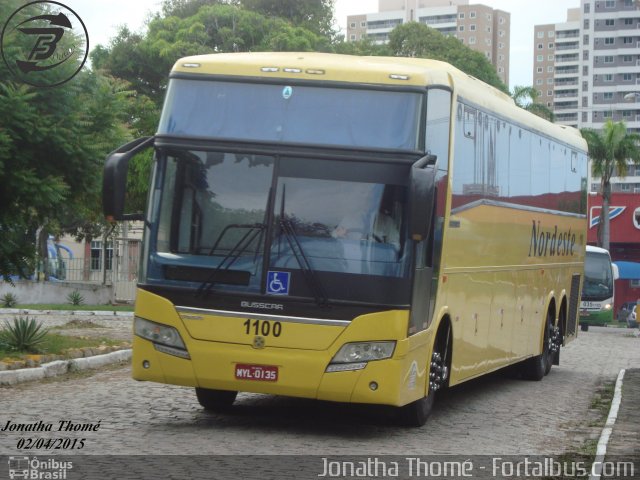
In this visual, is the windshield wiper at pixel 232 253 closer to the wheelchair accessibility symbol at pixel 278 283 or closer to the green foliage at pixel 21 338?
the wheelchair accessibility symbol at pixel 278 283

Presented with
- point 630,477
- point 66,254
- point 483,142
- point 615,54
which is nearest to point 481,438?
point 630,477

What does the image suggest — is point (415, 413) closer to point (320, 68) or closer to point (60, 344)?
point (320, 68)

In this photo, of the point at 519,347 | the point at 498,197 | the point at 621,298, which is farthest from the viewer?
the point at 621,298

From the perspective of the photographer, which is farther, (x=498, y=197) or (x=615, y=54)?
(x=615, y=54)

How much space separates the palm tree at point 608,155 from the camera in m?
71.8

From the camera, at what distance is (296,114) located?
38.7 ft

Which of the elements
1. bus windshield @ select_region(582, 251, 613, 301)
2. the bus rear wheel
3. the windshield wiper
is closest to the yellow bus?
the windshield wiper

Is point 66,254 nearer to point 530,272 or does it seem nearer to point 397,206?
point 530,272

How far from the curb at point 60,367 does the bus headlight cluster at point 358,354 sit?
5.85 m

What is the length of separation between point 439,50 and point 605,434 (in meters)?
61.1

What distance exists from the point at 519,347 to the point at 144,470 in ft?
32.0

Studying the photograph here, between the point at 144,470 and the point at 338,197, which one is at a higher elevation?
the point at 338,197

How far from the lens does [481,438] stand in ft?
40.1

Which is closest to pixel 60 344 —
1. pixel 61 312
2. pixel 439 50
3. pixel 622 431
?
pixel 622 431
